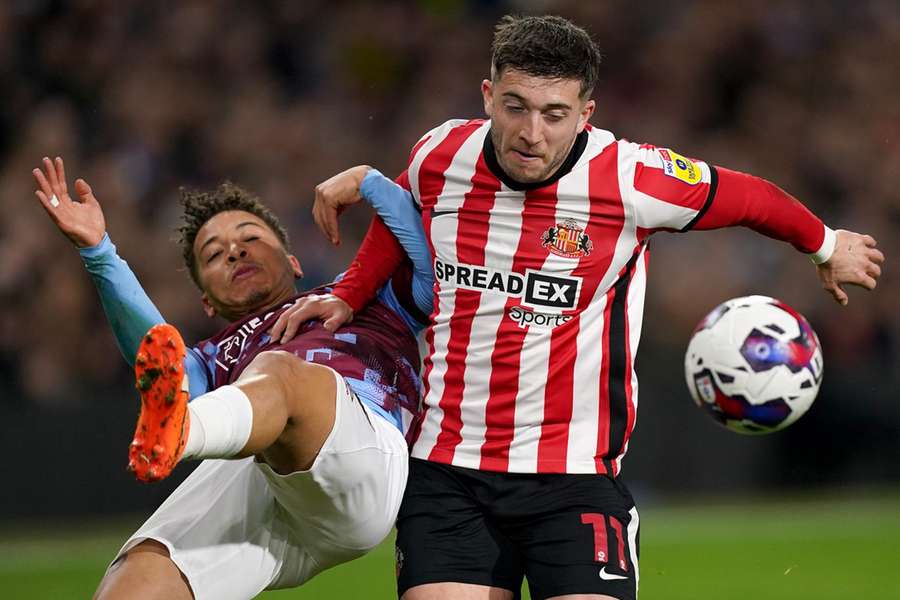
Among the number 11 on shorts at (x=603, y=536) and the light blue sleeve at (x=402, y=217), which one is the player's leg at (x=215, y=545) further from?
the number 11 on shorts at (x=603, y=536)

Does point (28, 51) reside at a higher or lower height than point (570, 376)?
higher

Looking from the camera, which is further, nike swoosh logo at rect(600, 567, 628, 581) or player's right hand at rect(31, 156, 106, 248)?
player's right hand at rect(31, 156, 106, 248)

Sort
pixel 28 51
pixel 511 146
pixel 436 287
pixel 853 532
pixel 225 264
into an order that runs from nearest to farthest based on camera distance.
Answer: pixel 511 146 < pixel 436 287 < pixel 225 264 < pixel 853 532 < pixel 28 51

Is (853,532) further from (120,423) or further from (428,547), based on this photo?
(428,547)

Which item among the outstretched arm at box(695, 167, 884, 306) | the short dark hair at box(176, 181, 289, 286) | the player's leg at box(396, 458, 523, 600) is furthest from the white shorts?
the outstretched arm at box(695, 167, 884, 306)

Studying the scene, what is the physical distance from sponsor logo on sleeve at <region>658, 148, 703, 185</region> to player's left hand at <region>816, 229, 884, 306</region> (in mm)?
584

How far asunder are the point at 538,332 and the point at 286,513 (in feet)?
3.53

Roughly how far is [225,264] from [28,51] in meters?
6.89

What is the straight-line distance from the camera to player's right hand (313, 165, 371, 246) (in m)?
5.01

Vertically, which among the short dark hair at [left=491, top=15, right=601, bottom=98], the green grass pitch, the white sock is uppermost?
the short dark hair at [left=491, top=15, right=601, bottom=98]

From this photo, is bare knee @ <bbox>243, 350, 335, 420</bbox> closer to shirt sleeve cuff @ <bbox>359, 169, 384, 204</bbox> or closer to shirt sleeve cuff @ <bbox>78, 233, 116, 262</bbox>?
shirt sleeve cuff @ <bbox>359, 169, 384, 204</bbox>

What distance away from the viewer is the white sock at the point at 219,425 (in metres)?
3.82

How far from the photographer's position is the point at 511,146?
177 inches

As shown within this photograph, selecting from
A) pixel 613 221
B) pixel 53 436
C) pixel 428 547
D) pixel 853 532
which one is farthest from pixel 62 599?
pixel 853 532
